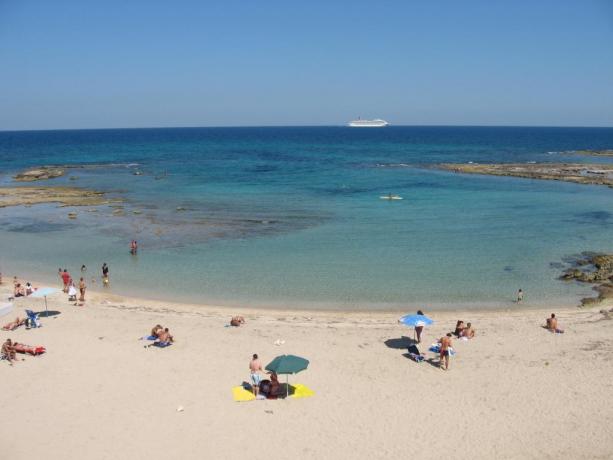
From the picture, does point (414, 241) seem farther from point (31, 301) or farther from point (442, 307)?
point (31, 301)

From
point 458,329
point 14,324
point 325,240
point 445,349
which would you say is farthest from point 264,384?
point 325,240

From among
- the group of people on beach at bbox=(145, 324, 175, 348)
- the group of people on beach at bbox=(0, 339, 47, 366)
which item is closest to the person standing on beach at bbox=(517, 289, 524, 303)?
the group of people on beach at bbox=(145, 324, 175, 348)

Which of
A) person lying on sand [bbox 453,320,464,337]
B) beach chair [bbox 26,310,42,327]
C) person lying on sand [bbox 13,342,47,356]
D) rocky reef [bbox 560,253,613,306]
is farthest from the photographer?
rocky reef [bbox 560,253,613,306]

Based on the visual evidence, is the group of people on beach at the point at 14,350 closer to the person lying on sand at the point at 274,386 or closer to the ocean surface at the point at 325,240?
the ocean surface at the point at 325,240

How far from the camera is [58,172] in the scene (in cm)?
7625

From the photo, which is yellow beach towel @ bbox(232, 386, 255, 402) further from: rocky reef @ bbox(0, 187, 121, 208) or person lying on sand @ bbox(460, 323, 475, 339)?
rocky reef @ bbox(0, 187, 121, 208)

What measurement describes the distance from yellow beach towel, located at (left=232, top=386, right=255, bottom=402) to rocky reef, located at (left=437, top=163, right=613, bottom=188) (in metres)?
59.7

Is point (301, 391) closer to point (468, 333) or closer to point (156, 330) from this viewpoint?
point (156, 330)

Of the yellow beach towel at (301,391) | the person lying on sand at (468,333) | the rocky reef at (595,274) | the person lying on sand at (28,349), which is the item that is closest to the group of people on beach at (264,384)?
the yellow beach towel at (301,391)

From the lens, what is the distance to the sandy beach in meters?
12.9

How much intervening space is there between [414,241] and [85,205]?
31.6 metres

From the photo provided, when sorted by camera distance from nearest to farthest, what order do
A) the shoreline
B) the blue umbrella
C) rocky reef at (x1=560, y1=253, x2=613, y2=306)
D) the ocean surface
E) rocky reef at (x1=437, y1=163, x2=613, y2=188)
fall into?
the blue umbrella → the shoreline → rocky reef at (x1=560, y1=253, x2=613, y2=306) → the ocean surface → rocky reef at (x1=437, y1=163, x2=613, y2=188)

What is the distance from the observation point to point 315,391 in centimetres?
1557

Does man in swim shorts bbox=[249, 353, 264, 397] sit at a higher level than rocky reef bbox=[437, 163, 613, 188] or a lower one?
lower
